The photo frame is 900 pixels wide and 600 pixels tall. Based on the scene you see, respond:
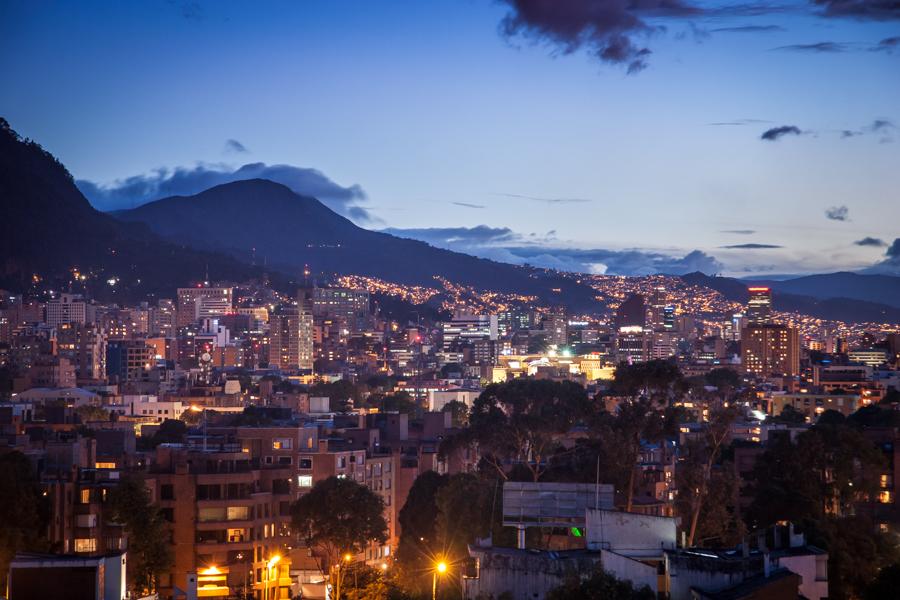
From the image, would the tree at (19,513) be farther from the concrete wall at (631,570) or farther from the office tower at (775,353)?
the office tower at (775,353)

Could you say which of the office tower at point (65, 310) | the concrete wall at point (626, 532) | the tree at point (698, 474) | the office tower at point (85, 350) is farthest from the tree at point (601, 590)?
the office tower at point (65, 310)

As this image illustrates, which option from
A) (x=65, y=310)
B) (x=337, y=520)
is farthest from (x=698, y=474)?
(x=65, y=310)

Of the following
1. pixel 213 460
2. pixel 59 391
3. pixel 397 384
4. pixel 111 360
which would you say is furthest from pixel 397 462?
pixel 111 360

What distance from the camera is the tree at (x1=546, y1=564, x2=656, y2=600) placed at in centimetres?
2216

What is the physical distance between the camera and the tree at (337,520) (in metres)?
38.9

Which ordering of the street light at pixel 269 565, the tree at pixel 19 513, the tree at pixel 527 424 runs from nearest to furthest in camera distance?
1. the tree at pixel 19 513
2. the street light at pixel 269 565
3. the tree at pixel 527 424

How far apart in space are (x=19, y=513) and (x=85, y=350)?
4707 inches

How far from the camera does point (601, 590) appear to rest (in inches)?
875

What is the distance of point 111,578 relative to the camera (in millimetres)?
Answer: 27688

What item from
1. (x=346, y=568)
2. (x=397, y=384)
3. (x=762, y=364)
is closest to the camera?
(x=346, y=568)

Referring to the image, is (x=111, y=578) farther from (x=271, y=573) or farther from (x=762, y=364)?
(x=762, y=364)

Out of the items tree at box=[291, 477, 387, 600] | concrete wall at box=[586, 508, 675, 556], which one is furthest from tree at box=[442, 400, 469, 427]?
concrete wall at box=[586, 508, 675, 556]

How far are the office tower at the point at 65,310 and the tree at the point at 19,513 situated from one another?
152004mm

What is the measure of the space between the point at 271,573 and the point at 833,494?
14.3m
